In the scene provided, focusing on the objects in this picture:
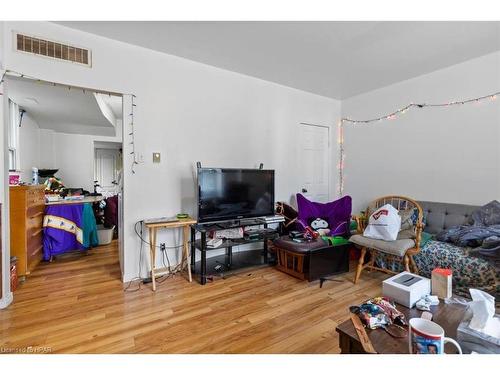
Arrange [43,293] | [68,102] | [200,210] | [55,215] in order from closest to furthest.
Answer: [43,293]
[200,210]
[55,215]
[68,102]

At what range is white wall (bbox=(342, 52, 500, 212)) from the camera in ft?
8.66

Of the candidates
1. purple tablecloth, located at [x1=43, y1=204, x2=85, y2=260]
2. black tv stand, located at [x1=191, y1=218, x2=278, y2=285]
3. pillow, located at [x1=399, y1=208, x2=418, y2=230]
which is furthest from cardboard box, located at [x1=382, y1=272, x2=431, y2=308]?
purple tablecloth, located at [x1=43, y1=204, x2=85, y2=260]

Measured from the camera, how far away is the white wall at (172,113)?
223 centimetres

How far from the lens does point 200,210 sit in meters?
2.52

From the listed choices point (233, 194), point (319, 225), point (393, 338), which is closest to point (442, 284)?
point (393, 338)

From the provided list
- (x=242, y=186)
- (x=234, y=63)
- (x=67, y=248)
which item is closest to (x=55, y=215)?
(x=67, y=248)

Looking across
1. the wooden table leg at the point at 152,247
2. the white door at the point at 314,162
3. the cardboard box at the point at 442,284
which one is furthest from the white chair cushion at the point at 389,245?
the wooden table leg at the point at 152,247

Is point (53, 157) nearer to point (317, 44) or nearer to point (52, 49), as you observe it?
point (52, 49)

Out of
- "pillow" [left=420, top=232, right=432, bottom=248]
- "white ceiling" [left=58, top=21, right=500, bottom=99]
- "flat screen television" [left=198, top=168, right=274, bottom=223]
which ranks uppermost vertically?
"white ceiling" [left=58, top=21, right=500, bottom=99]

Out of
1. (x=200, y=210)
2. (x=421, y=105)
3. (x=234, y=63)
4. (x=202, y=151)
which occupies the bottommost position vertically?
(x=200, y=210)

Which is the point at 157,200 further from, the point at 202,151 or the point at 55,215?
the point at 55,215

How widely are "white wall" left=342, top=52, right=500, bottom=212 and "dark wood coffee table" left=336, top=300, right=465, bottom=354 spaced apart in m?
2.08

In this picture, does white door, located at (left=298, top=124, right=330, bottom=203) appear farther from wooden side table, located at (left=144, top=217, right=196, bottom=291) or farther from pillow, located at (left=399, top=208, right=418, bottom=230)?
wooden side table, located at (left=144, top=217, right=196, bottom=291)
